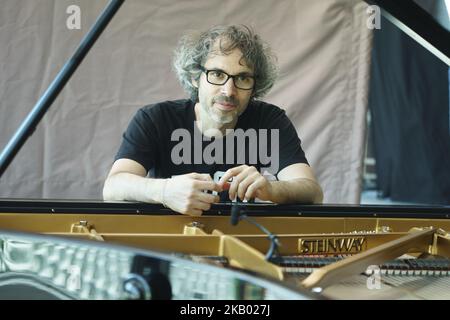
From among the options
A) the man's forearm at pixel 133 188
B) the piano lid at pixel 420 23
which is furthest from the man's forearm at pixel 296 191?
the piano lid at pixel 420 23

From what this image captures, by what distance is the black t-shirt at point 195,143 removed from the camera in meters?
2.03

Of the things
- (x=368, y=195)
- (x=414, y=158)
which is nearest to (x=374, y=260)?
(x=414, y=158)

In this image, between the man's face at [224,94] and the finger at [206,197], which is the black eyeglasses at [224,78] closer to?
the man's face at [224,94]

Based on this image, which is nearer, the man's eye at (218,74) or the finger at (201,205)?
the finger at (201,205)

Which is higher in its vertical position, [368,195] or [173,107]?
[368,195]

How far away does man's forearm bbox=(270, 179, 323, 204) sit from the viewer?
1.68m

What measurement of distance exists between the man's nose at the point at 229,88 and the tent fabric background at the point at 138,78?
0.90 m

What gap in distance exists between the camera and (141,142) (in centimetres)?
200

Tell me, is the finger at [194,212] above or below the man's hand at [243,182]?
below

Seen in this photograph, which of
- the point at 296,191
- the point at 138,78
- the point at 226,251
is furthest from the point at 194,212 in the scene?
the point at 138,78

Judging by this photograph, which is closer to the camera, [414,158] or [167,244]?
[167,244]

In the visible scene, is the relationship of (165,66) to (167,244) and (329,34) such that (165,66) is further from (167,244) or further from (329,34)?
(167,244)

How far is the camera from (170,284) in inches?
36.2
